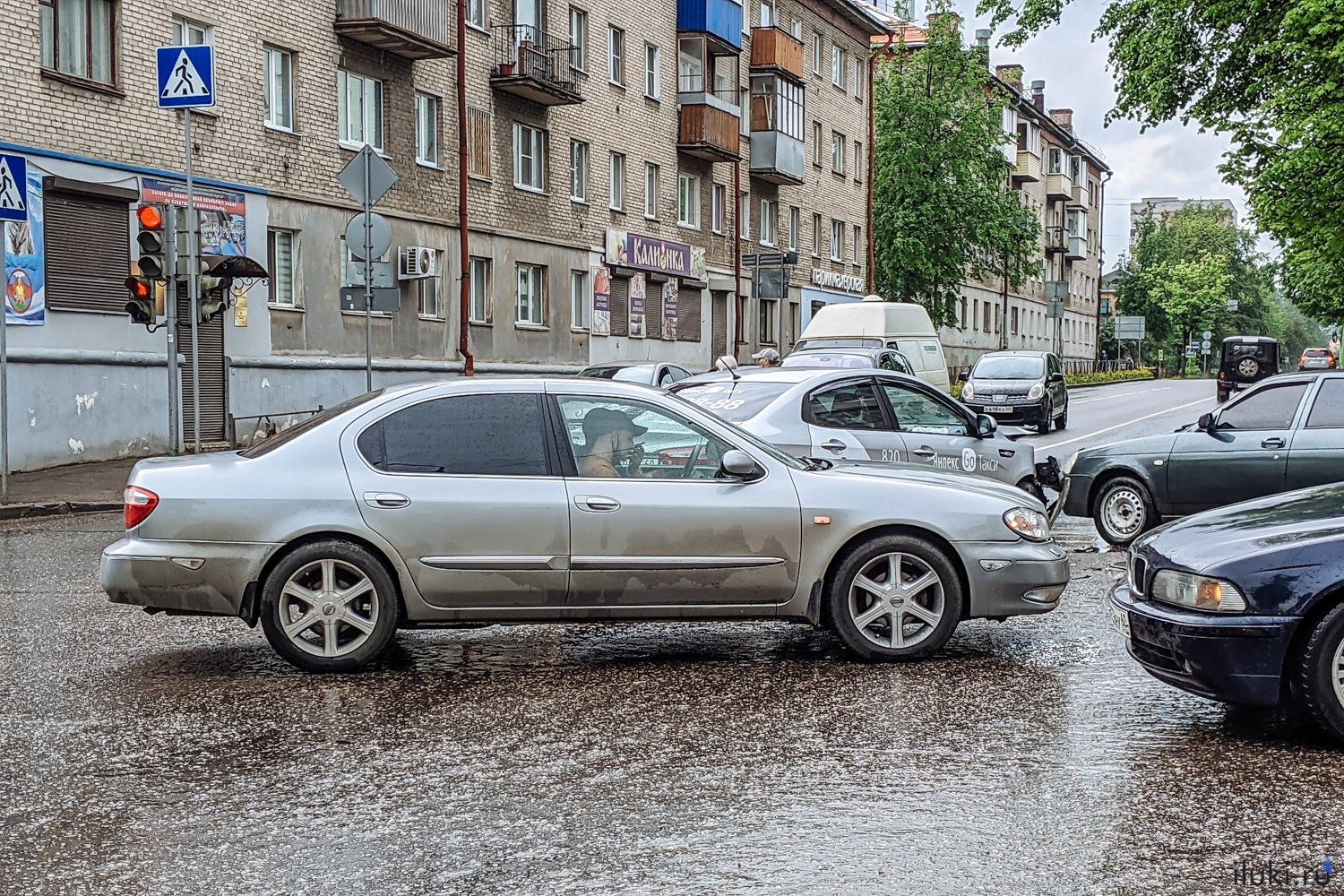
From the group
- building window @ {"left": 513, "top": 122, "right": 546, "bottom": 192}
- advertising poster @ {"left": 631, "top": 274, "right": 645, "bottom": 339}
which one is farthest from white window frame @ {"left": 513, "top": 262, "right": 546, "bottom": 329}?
advertising poster @ {"left": 631, "top": 274, "right": 645, "bottom": 339}

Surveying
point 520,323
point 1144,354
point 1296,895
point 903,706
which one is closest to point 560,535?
point 903,706

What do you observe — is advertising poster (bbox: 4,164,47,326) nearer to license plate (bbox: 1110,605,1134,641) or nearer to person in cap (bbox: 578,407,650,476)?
person in cap (bbox: 578,407,650,476)

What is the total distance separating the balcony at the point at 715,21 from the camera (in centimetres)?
3856

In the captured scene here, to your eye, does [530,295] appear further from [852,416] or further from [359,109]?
[852,416]

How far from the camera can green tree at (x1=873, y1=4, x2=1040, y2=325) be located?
180 feet

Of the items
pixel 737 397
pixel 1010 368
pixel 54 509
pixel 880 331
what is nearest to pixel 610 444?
pixel 737 397

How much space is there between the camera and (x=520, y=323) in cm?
3105

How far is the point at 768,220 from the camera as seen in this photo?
148ft

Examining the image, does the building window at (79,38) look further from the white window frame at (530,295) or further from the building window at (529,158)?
the white window frame at (530,295)

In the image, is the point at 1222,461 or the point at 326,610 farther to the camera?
→ the point at 1222,461

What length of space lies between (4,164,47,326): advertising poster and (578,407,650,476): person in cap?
13.8 m

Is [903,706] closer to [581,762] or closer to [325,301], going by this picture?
[581,762]

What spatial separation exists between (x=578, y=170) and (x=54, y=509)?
2049cm

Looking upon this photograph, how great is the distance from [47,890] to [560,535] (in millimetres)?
3311
